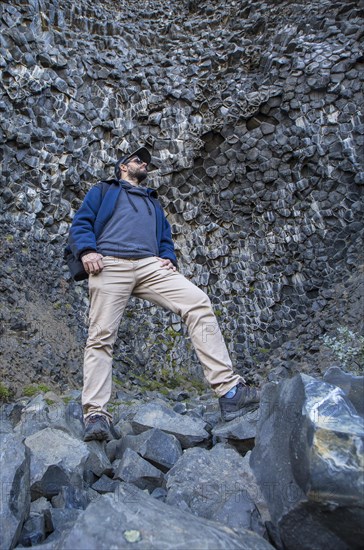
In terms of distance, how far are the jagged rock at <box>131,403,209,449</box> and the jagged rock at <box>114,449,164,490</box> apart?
487mm

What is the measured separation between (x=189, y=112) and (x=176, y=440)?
7521 millimetres

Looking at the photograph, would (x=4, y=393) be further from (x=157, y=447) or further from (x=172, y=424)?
(x=157, y=447)

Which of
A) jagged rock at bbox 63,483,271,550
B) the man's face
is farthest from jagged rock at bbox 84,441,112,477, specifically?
the man's face

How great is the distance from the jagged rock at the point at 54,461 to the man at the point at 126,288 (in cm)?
25

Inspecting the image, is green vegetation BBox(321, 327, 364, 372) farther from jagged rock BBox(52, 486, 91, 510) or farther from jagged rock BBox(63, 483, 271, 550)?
jagged rock BBox(63, 483, 271, 550)

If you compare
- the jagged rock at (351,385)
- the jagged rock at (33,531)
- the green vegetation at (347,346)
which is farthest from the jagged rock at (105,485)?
the green vegetation at (347,346)

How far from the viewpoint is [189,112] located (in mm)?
9586

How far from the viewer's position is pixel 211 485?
8.30ft

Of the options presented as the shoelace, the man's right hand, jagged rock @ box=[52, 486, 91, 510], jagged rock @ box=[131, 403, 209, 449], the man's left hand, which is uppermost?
the man's right hand

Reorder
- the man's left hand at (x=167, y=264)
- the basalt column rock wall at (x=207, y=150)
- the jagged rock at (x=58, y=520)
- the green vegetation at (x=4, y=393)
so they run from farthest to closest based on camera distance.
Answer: the basalt column rock wall at (x=207, y=150) < the green vegetation at (x=4, y=393) < the man's left hand at (x=167, y=264) < the jagged rock at (x=58, y=520)

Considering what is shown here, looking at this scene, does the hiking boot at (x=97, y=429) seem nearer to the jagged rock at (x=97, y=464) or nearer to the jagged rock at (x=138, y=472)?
the jagged rock at (x=97, y=464)

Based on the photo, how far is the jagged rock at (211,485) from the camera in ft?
7.11

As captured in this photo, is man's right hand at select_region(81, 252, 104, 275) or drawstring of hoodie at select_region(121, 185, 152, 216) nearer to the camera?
man's right hand at select_region(81, 252, 104, 275)

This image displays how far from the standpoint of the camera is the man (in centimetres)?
342
